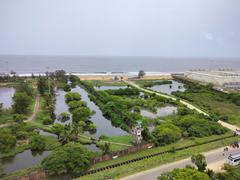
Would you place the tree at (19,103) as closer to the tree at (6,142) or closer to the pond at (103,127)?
the pond at (103,127)

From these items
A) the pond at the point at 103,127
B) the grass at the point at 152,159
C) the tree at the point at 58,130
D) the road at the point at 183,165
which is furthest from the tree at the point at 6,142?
the road at the point at 183,165

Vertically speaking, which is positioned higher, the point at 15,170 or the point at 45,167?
the point at 45,167

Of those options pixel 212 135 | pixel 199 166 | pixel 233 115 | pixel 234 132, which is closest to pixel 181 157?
pixel 199 166

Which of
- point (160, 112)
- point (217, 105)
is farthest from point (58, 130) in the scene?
point (217, 105)

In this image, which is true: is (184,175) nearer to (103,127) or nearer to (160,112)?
(103,127)

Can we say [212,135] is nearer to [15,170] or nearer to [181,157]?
[181,157]

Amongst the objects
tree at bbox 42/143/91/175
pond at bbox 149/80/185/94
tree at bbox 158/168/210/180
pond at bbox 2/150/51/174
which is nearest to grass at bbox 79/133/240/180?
tree at bbox 42/143/91/175

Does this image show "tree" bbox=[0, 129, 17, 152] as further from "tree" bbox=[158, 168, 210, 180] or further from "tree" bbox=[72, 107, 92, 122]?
"tree" bbox=[158, 168, 210, 180]
